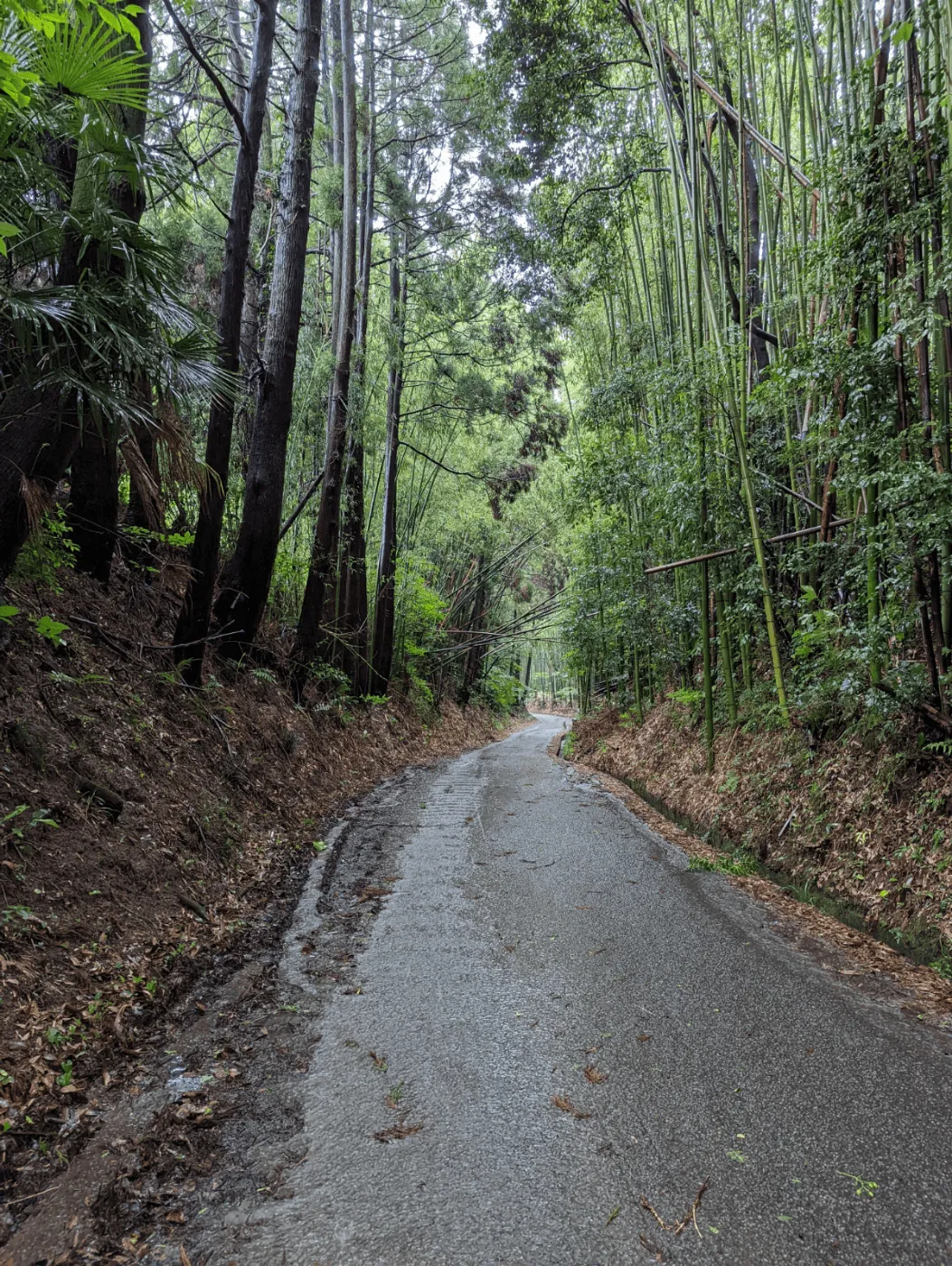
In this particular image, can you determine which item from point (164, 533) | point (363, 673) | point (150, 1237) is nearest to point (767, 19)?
point (164, 533)

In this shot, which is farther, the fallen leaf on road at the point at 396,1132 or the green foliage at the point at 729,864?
the green foliage at the point at 729,864

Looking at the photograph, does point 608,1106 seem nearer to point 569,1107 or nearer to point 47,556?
point 569,1107

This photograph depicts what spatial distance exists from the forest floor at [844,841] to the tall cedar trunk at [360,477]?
5.84 meters

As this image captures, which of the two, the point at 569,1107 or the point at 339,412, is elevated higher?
the point at 339,412

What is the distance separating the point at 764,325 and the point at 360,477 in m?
6.33

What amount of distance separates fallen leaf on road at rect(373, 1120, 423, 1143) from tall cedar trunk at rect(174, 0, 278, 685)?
4.09 meters

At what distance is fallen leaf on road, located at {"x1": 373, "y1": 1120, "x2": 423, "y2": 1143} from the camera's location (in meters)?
1.82

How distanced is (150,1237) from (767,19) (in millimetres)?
7615

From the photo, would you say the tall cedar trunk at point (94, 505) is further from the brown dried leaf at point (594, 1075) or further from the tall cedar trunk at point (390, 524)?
the tall cedar trunk at point (390, 524)

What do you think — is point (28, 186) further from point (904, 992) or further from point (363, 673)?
point (363, 673)

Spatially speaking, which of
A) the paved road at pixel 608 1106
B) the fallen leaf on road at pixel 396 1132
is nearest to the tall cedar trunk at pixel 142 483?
the paved road at pixel 608 1106

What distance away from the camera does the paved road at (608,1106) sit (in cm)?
152

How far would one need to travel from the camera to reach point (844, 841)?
3863mm

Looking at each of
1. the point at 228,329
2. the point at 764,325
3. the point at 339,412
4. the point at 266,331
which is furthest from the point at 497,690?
the point at 228,329
